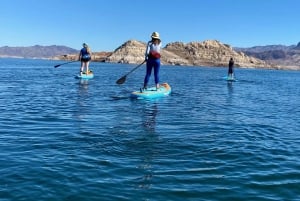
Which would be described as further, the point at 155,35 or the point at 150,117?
the point at 155,35

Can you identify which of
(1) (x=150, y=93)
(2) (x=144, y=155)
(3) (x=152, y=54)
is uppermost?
(3) (x=152, y=54)

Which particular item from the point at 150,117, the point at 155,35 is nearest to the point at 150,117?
the point at 150,117

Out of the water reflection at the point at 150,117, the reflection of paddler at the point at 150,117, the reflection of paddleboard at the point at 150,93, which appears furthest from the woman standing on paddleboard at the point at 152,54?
the reflection of paddler at the point at 150,117

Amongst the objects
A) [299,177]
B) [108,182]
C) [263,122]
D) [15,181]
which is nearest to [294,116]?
[263,122]

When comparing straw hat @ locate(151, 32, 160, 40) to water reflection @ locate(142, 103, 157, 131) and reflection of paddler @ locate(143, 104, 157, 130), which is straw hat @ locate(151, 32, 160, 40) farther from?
reflection of paddler @ locate(143, 104, 157, 130)

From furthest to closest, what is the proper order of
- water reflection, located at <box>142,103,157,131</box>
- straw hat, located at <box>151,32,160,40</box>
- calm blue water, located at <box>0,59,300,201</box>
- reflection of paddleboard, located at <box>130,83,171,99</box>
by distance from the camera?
1. reflection of paddleboard, located at <box>130,83,171,99</box>
2. straw hat, located at <box>151,32,160,40</box>
3. water reflection, located at <box>142,103,157,131</box>
4. calm blue water, located at <box>0,59,300,201</box>

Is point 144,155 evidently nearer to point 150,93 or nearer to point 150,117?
point 150,117

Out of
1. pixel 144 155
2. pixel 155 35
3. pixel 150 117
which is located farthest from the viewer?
pixel 155 35

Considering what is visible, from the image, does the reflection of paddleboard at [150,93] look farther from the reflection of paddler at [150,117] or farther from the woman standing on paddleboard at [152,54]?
Answer: the reflection of paddler at [150,117]

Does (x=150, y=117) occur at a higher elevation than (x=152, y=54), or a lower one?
lower

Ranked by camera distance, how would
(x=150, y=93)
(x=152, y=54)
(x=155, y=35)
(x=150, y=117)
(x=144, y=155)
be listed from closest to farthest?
A: (x=144, y=155), (x=150, y=117), (x=155, y=35), (x=152, y=54), (x=150, y=93)

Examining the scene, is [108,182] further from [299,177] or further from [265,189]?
[299,177]

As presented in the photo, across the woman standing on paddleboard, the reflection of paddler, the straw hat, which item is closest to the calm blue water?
the reflection of paddler

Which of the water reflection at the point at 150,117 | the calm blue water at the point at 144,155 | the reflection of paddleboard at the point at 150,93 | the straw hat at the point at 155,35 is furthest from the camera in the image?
the reflection of paddleboard at the point at 150,93
